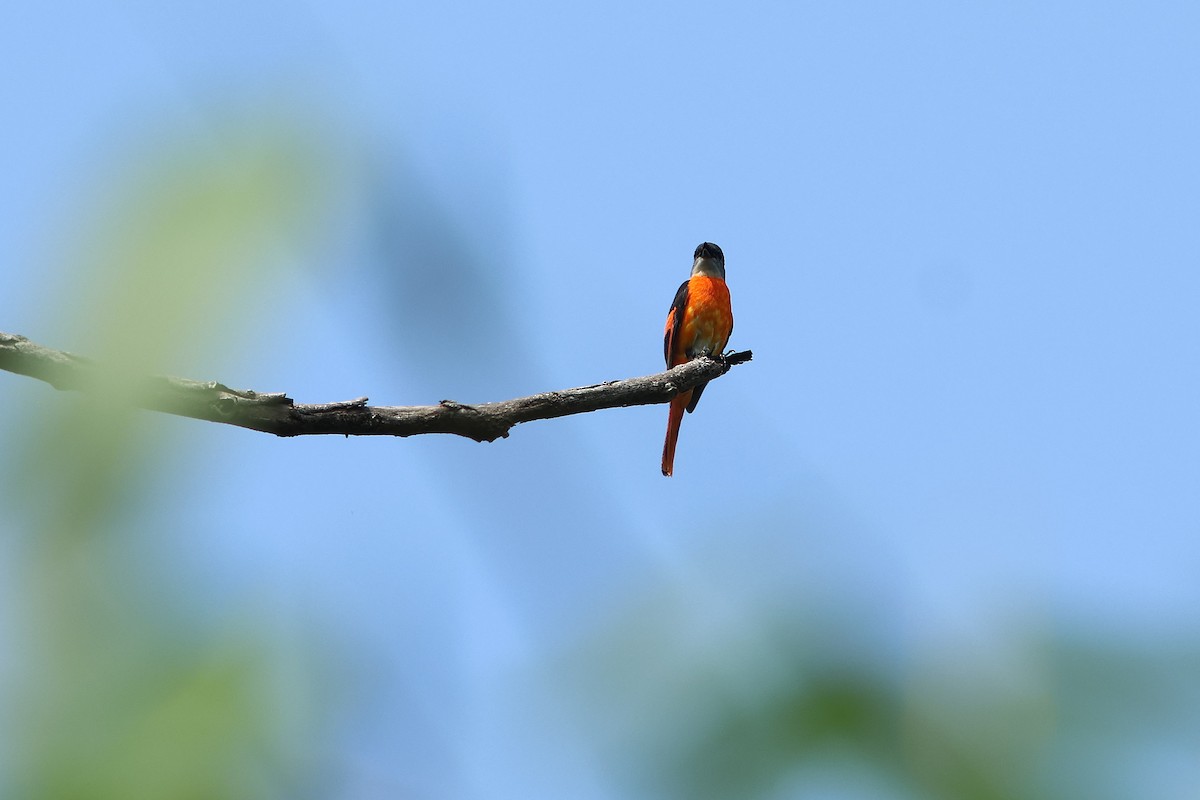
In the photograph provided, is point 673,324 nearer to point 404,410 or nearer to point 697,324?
point 697,324

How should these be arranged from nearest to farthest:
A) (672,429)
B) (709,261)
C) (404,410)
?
1. (404,410)
2. (672,429)
3. (709,261)

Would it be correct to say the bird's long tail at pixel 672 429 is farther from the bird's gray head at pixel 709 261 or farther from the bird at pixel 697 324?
the bird's gray head at pixel 709 261

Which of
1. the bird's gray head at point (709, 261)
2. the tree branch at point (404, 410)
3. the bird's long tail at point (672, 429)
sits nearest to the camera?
the tree branch at point (404, 410)

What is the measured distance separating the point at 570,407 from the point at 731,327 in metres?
8.65

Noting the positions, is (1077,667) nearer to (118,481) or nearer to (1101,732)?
(1101,732)

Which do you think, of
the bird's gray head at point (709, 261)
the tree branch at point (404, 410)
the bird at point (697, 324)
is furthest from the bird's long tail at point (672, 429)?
the tree branch at point (404, 410)

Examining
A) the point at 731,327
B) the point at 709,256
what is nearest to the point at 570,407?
the point at 731,327

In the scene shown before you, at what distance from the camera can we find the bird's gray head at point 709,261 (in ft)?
49.0

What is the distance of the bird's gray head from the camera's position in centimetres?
1493

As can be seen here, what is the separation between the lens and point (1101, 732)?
2.91 feet

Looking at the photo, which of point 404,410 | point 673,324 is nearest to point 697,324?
point 673,324

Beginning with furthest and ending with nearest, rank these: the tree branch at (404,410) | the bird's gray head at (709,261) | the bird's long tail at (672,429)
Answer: the bird's gray head at (709,261) → the bird's long tail at (672,429) → the tree branch at (404,410)

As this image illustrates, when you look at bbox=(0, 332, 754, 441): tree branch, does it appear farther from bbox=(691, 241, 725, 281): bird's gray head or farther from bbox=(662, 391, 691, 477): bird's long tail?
bbox=(691, 241, 725, 281): bird's gray head

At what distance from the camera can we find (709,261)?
49.6 feet
